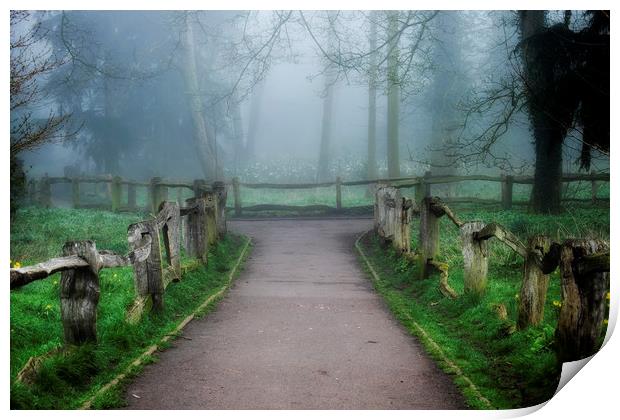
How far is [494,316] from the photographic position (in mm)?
4422

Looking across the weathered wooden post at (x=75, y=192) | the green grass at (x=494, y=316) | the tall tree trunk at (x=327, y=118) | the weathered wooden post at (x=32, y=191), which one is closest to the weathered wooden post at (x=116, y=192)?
the weathered wooden post at (x=75, y=192)

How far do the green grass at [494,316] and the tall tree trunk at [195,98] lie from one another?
2.15 m

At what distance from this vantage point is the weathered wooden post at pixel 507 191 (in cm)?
596

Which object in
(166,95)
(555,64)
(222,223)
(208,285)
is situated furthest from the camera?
(222,223)

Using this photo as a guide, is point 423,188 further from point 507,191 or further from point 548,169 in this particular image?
point 548,169

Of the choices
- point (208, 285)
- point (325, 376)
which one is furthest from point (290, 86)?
point (325, 376)

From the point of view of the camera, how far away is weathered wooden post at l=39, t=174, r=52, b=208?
4172 millimetres

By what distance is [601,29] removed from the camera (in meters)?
4.57

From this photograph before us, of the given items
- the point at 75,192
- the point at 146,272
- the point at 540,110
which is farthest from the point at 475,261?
the point at 75,192

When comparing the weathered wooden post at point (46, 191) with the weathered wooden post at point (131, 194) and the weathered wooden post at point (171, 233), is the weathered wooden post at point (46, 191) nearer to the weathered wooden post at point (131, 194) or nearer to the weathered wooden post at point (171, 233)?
the weathered wooden post at point (131, 194)

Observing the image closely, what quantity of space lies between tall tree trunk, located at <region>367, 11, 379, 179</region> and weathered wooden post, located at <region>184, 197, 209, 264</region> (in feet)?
7.54

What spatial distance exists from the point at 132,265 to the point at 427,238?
9.83ft
